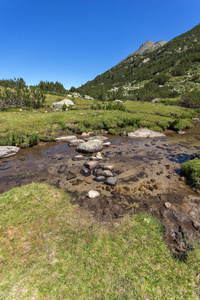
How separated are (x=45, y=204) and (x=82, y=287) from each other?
313cm

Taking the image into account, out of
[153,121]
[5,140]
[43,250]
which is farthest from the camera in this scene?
[153,121]

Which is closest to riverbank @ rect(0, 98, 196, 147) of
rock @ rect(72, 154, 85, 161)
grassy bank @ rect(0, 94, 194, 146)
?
grassy bank @ rect(0, 94, 194, 146)

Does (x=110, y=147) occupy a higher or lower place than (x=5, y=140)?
lower

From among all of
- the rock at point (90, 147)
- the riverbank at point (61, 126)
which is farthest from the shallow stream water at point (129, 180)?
the riverbank at point (61, 126)

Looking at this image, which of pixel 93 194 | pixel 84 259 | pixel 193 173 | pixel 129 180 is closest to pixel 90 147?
pixel 129 180

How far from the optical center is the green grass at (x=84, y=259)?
9.20 ft

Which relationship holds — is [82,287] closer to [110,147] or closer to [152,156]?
[152,156]

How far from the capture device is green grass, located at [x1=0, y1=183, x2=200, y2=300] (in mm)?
2805

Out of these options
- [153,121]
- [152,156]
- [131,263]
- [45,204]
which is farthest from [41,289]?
[153,121]

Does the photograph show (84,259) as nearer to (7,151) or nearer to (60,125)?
(7,151)

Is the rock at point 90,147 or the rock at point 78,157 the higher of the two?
the rock at point 90,147

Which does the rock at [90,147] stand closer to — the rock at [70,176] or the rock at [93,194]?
the rock at [70,176]

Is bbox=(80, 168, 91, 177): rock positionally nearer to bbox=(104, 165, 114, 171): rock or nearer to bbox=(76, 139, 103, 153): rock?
bbox=(104, 165, 114, 171): rock

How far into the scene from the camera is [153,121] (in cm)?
2066
